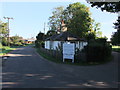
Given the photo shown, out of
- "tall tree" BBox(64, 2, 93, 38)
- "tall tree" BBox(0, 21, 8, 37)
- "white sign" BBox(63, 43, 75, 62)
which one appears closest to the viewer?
"white sign" BBox(63, 43, 75, 62)

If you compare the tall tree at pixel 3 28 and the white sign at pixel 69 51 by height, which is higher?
the tall tree at pixel 3 28

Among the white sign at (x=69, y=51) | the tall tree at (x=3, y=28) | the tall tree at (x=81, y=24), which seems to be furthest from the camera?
the tall tree at (x=3, y=28)

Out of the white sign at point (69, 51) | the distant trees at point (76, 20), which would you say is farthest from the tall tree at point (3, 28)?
the white sign at point (69, 51)

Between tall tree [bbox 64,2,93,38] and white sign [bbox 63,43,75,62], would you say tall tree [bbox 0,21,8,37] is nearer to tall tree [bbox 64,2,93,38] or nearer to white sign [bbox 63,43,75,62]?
tall tree [bbox 64,2,93,38]

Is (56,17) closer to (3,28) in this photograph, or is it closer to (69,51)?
(3,28)

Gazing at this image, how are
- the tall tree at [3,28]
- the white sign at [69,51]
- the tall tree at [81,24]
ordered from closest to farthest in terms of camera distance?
the white sign at [69,51], the tall tree at [81,24], the tall tree at [3,28]

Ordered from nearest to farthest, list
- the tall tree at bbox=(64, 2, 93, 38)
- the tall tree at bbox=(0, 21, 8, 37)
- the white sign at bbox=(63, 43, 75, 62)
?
the white sign at bbox=(63, 43, 75, 62) → the tall tree at bbox=(64, 2, 93, 38) → the tall tree at bbox=(0, 21, 8, 37)

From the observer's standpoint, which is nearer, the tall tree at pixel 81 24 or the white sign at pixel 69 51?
the white sign at pixel 69 51

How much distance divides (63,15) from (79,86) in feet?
141

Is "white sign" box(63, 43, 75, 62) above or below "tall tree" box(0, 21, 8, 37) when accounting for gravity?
below

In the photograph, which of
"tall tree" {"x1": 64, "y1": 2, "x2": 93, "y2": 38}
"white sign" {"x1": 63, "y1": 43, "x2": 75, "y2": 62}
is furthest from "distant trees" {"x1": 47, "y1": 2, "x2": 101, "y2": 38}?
"white sign" {"x1": 63, "y1": 43, "x2": 75, "y2": 62}

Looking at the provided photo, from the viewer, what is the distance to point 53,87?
6301 millimetres

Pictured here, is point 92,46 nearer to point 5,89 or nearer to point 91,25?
point 5,89

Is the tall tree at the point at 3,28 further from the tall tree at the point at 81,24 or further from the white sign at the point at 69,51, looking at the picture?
the white sign at the point at 69,51
